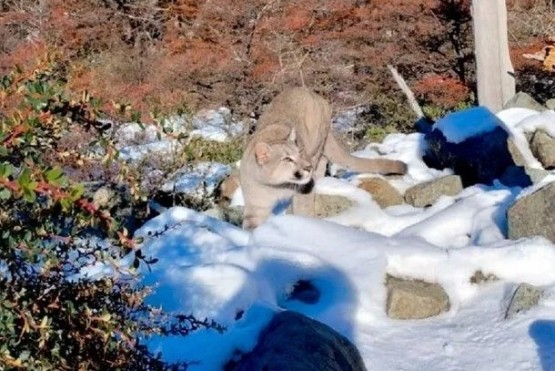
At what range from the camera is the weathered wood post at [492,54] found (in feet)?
34.7

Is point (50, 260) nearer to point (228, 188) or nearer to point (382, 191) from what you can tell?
point (382, 191)

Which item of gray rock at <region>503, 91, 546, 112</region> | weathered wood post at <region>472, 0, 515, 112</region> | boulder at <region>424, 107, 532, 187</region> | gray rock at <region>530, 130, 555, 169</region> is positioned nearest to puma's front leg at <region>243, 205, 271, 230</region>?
boulder at <region>424, 107, 532, 187</region>

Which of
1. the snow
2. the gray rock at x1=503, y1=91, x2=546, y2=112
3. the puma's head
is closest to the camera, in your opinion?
the snow

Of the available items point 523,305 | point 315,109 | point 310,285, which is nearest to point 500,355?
point 523,305

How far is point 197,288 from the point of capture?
5008 millimetres

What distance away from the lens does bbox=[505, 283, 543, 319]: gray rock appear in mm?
4902

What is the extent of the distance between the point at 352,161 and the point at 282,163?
155 centimetres

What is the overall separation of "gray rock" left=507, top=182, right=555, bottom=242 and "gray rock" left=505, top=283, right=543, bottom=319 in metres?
0.75

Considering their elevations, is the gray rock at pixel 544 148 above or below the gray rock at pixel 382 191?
above

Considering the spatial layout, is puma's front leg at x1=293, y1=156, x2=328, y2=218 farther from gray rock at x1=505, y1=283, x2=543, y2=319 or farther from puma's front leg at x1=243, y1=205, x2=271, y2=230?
gray rock at x1=505, y1=283, x2=543, y2=319

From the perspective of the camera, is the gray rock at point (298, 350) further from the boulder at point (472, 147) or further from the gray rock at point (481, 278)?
the boulder at point (472, 147)

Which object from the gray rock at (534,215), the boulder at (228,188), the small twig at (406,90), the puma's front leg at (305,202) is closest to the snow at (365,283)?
the gray rock at (534,215)

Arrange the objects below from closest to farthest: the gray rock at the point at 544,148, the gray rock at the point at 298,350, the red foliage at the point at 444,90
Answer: the gray rock at the point at 298,350
the gray rock at the point at 544,148
the red foliage at the point at 444,90

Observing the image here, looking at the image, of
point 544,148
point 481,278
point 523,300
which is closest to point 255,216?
point 481,278
